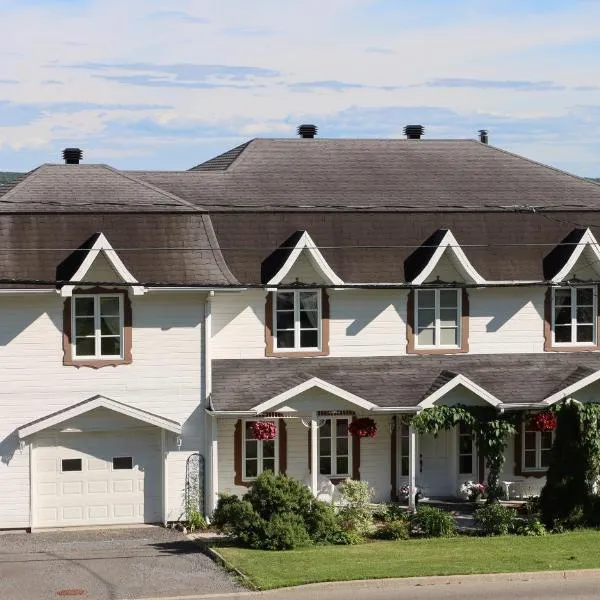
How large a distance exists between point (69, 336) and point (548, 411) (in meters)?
10.9

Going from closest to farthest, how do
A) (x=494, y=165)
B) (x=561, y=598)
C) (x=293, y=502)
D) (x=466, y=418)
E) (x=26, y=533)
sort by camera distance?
(x=561, y=598) → (x=293, y=502) → (x=26, y=533) → (x=466, y=418) → (x=494, y=165)

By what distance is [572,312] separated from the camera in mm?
34312

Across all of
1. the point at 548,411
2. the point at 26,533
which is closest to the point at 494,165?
the point at 548,411

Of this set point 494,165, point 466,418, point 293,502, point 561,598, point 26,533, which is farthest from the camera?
point 494,165

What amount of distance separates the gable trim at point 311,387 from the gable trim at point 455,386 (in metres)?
1.27

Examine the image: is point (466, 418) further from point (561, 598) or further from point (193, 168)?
point (193, 168)

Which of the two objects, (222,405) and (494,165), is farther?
(494,165)

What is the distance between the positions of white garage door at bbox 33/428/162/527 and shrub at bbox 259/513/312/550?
4319 mm

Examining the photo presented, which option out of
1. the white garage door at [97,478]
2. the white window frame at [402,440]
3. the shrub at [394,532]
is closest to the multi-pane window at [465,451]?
the white window frame at [402,440]

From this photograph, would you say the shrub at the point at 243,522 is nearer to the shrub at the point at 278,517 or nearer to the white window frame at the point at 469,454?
the shrub at the point at 278,517

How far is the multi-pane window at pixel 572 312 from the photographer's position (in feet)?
112

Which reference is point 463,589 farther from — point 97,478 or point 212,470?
point 97,478

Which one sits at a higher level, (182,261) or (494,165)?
(494,165)

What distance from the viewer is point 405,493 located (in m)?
33.1
